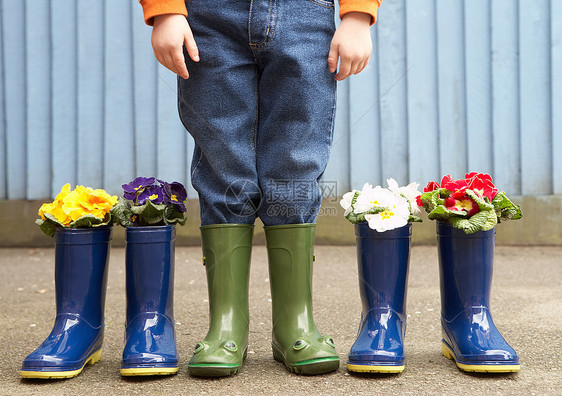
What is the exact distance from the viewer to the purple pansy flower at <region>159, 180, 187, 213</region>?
1307 millimetres

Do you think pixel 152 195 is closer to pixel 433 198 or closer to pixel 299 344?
pixel 299 344

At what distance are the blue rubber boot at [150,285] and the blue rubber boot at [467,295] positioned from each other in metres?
0.59

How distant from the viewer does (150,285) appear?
125 centimetres

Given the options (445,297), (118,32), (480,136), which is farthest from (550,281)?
(118,32)

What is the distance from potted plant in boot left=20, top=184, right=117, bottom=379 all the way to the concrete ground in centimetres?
7

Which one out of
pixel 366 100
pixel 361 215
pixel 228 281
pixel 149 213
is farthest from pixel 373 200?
pixel 366 100

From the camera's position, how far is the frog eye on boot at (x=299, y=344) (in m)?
1.20

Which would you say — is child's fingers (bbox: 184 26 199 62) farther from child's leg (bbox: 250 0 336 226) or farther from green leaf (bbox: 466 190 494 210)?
green leaf (bbox: 466 190 494 210)

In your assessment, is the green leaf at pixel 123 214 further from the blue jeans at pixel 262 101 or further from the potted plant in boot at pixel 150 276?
the blue jeans at pixel 262 101

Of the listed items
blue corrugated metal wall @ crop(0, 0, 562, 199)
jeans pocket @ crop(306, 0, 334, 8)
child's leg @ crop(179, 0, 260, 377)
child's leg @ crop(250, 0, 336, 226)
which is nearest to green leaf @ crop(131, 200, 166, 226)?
child's leg @ crop(179, 0, 260, 377)

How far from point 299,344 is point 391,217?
33cm

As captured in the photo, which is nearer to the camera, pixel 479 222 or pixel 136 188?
pixel 479 222

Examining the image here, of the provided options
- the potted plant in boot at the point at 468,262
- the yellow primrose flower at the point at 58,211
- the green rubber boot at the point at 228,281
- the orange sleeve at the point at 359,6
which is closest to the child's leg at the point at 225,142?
the green rubber boot at the point at 228,281

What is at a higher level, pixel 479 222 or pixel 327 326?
pixel 479 222
